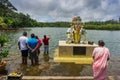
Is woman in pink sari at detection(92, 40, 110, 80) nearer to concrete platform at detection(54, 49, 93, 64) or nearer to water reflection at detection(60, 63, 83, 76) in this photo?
water reflection at detection(60, 63, 83, 76)

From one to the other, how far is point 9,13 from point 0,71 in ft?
333

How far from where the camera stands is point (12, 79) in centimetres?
812

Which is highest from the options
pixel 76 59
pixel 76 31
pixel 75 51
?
pixel 76 31

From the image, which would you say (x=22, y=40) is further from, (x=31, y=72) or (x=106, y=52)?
(x=106, y=52)

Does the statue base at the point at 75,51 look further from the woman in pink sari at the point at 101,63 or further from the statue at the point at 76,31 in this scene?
the woman in pink sari at the point at 101,63

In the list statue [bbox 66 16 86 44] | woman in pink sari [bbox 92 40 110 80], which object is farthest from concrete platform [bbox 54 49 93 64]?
woman in pink sari [bbox 92 40 110 80]

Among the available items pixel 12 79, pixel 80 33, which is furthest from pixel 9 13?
pixel 12 79

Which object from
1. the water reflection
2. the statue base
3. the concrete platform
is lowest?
the water reflection

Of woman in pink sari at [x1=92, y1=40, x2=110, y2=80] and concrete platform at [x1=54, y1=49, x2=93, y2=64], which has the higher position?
woman in pink sari at [x1=92, y1=40, x2=110, y2=80]

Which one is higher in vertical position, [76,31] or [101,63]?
[76,31]

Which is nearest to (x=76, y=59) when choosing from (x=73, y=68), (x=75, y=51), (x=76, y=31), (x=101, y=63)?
(x=75, y=51)

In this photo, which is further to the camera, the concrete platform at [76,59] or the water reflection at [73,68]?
the concrete platform at [76,59]

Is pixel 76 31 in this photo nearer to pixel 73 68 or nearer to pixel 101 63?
pixel 73 68

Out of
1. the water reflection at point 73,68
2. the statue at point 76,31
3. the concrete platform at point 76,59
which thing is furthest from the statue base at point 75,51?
the water reflection at point 73,68
